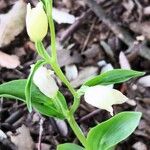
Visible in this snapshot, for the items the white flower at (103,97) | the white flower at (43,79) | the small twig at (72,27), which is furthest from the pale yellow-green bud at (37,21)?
the small twig at (72,27)

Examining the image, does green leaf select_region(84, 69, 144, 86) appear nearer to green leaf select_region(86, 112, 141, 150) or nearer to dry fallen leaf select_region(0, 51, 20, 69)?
green leaf select_region(86, 112, 141, 150)

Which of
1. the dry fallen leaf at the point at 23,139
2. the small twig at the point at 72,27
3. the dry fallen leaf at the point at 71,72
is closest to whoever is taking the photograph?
the dry fallen leaf at the point at 23,139

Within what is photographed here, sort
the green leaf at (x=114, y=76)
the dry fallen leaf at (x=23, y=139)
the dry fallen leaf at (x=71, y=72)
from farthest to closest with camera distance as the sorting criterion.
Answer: the dry fallen leaf at (x=71, y=72)
the dry fallen leaf at (x=23, y=139)
the green leaf at (x=114, y=76)

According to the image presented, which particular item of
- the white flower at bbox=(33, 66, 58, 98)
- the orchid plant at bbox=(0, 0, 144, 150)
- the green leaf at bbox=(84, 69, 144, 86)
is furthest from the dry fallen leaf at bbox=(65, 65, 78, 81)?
the white flower at bbox=(33, 66, 58, 98)

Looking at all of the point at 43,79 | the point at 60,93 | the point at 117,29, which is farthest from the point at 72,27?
the point at 43,79

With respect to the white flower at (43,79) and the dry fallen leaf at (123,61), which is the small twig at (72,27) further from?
the white flower at (43,79)

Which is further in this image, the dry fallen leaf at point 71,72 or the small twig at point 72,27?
the small twig at point 72,27

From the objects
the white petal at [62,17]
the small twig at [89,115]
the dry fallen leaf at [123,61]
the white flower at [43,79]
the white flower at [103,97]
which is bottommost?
the small twig at [89,115]

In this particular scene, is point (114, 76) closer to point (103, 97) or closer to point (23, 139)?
point (103, 97)
